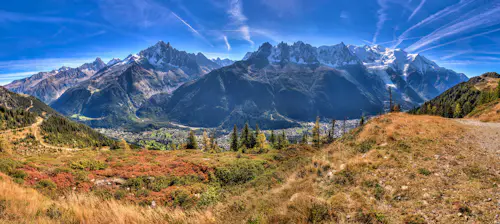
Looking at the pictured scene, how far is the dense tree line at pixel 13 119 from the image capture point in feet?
332

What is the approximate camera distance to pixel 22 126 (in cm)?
10938

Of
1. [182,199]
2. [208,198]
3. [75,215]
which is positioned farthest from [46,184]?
[208,198]

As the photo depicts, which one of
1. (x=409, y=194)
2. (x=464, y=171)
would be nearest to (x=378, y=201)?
(x=409, y=194)

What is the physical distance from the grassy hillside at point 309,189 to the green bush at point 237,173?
0.39 ft

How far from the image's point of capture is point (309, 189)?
38.4ft

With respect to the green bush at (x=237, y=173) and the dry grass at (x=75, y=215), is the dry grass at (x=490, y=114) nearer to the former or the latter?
the green bush at (x=237, y=173)

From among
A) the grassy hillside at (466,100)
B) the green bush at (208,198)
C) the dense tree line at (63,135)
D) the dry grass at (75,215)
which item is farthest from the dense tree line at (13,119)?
the grassy hillside at (466,100)

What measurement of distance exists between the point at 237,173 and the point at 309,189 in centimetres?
1197

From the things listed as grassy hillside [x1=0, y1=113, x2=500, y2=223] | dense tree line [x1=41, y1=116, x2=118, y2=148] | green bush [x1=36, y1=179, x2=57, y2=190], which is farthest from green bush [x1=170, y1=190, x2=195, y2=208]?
dense tree line [x1=41, y1=116, x2=118, y2=148]

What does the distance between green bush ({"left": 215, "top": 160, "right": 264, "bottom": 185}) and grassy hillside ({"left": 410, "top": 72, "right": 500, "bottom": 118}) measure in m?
89.5

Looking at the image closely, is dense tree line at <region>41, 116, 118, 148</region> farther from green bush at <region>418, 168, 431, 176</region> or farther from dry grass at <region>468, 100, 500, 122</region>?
dry grass at <region>468, 100, 500, 122</region>

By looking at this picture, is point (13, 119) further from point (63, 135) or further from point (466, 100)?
point (466, 100)

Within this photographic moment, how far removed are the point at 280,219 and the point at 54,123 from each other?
588 ft

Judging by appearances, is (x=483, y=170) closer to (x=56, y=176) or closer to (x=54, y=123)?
(x=56, y=176)
